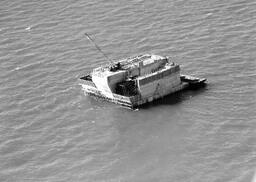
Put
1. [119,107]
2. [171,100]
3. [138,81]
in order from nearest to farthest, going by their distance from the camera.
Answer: [138,81] → [171,100] → [119,107]

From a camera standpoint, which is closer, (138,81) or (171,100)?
(138,81)

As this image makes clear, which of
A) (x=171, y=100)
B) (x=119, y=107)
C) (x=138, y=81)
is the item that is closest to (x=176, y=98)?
(x=171, y=100)

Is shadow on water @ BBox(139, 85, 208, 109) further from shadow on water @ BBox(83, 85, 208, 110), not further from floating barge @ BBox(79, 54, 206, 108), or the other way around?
floating barge @ BBox(79, 54, 206, 108)

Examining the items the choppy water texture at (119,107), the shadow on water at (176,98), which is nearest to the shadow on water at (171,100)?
the shadow on water at (176,98)

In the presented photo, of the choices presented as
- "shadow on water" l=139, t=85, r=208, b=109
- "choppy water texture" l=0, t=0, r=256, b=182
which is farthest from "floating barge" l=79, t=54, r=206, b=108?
"choppy water texture" l=0, t=0, r=256, b=182

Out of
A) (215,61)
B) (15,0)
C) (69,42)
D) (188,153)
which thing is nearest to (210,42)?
(215,61)

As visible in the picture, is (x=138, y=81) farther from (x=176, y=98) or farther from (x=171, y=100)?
(x=176, y=98)

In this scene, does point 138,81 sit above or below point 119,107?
above
